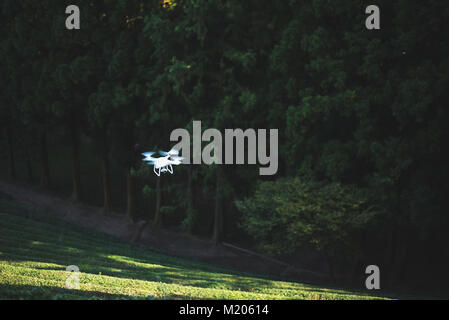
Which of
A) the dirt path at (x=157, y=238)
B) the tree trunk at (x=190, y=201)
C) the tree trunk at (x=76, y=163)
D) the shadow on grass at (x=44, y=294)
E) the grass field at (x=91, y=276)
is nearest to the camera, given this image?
the shadow on grass at (x=44, y=294)

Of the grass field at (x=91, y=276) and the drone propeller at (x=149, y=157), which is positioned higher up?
the drone propeller at (x=149, y=157)

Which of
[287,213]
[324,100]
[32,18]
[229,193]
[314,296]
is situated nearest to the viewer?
[314,296]

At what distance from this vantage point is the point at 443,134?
56.1ft

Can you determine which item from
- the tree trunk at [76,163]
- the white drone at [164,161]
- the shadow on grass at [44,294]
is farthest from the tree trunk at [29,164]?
the shadow on grass at [44,294]

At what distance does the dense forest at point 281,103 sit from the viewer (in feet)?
56.3

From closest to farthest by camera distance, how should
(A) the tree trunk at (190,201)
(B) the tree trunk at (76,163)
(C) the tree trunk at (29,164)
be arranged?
(A) the tree trunk at (190,201), (B) the tree trunk at (76,163), (C) the tree trunk at (29,164)

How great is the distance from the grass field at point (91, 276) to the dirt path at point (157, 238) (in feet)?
16.1

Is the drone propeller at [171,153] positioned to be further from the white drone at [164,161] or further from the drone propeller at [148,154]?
the drone propeller at [148,154]

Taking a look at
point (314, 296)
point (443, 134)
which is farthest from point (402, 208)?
point (314, 296)

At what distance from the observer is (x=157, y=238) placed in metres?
23.2

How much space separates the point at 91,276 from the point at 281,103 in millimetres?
12238

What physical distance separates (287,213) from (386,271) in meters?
5.81

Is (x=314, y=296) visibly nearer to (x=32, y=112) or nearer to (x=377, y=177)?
(x=377, y=177)

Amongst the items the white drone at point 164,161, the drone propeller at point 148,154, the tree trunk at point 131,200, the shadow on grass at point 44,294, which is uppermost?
the drone propeller at point 148,154
